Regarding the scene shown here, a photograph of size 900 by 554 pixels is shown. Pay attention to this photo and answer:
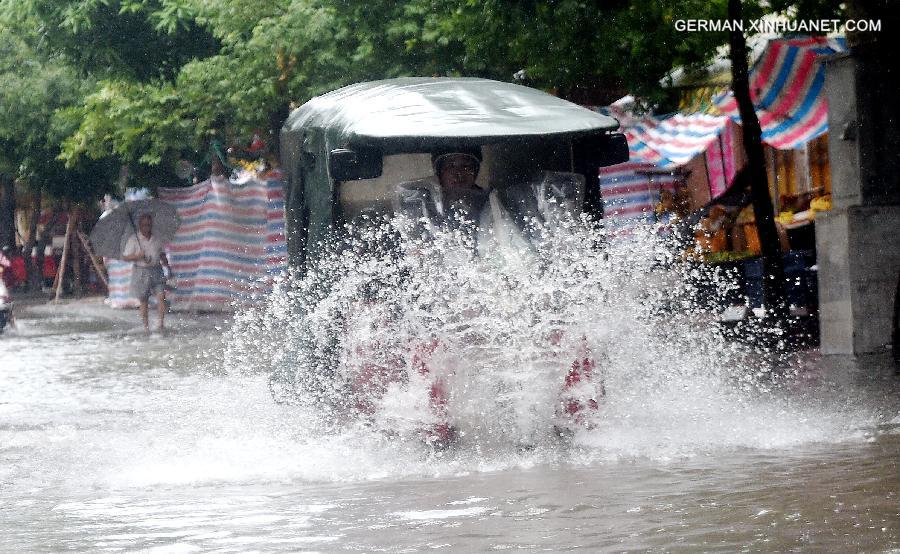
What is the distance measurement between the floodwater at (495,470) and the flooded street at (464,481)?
0.06 feet

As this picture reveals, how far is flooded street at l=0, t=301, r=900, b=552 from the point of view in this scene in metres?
5.84

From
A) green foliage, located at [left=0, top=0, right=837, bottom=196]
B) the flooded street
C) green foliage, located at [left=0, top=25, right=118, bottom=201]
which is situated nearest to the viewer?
the flooded street

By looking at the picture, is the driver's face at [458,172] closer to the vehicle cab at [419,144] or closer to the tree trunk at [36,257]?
the vehicle cab at [419,144]

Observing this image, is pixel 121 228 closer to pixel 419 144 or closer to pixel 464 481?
pixel 419 144

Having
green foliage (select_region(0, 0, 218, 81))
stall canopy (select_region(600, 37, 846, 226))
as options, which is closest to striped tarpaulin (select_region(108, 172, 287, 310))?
green foliage (select_region(0, 0, 218, 81))

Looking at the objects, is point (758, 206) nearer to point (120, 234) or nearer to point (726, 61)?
point (726, 61)

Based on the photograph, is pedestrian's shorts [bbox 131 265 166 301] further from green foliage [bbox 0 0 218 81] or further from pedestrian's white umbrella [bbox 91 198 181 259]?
green foliage [bbox 0 0 218 81]

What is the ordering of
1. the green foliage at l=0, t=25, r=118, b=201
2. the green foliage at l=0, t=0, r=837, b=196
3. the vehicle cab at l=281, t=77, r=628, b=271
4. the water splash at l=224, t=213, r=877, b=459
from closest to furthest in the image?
1. the water splash at l=224, t=213, r=877, b=459
2. the vehicle cab at l=281, t=77, r=628, b=271
3. the green foliage at l=0, t=0, r=837, b=196
4. the green foliage at l=0, t=25, r=118, b=201

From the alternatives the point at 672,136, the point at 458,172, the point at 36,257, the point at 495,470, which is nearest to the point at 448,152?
the point at 458,172

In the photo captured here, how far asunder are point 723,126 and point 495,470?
10.5 metres

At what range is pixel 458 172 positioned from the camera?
29.1 feet

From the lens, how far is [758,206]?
14.7 metres

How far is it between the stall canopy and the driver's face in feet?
19.3

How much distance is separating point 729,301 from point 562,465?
10611mm
